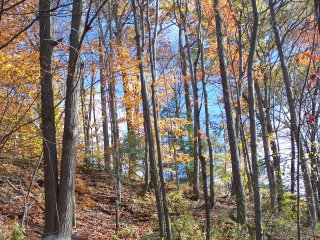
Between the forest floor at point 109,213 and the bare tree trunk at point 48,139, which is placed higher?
the bare tree trunk at point 48,139

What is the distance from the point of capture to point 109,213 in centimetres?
1119

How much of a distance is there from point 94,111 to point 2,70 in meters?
13.6

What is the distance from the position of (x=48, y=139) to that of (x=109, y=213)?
6847mm

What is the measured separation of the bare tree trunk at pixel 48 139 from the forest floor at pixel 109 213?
1.32m

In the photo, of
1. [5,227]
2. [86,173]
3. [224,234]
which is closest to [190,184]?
[86,173]

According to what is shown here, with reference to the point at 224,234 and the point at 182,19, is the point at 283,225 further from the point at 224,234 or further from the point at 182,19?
the point at 182,19

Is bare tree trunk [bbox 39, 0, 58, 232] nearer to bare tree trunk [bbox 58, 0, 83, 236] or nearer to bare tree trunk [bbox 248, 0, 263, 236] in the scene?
bare tree trunk [bbox 58, 0, 83, 236]

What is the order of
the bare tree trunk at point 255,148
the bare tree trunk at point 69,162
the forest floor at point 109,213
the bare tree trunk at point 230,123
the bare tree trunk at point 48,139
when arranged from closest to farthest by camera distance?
the bare tree trunk at point 69,162
the bare tree trunk at point 48,139
the bare tree trunk at point 255,148
the forest floor at point 109,213
the bare tree trunk at point 230,123

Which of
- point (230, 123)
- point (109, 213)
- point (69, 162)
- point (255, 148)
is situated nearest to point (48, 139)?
point (69, 162)

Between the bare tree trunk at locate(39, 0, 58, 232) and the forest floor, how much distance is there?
1316mm

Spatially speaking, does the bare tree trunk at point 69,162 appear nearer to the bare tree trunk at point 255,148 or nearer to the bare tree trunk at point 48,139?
the bare tree trunk at point 48,139

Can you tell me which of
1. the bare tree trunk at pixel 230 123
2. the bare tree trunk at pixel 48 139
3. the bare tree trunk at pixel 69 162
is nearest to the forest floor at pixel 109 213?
the bare tree trunk at pixel 230 123

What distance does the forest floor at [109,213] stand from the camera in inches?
326

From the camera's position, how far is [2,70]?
6.91 m
